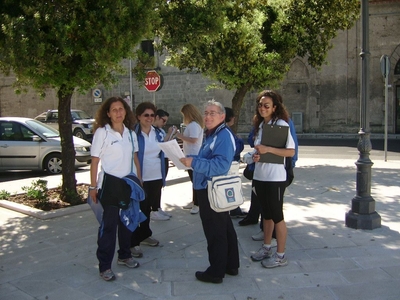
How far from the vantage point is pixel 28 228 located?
21.1ft

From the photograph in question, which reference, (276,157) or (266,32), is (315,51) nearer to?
(266,32)

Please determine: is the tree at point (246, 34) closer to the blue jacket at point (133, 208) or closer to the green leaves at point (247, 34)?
the green leaves at point (247, 34)

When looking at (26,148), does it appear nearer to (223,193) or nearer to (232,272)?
(232,272)

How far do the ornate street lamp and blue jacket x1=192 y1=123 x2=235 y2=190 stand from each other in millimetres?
2542

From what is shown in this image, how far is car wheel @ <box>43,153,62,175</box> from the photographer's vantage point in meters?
11.8

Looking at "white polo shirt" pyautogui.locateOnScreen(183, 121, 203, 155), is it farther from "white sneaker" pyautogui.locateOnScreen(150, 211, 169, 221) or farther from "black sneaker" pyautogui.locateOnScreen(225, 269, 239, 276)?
"black sneaker" pyautogui.locateOnScreen(225, 269, 239, 276)

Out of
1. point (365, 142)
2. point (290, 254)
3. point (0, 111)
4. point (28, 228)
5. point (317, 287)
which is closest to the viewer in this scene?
point (317, 287)

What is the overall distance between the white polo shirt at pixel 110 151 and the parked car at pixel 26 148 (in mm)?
7660

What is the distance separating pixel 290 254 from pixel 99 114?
2.62 meters

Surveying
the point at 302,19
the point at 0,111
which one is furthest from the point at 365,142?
the point at 0,111

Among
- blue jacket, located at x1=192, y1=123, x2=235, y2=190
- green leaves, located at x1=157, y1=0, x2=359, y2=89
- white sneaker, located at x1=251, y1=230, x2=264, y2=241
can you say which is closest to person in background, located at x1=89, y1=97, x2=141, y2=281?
blue jacket, located at x1=192, y1=123, x2=235, y2=190

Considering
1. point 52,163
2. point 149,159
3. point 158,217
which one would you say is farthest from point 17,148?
point 149,159

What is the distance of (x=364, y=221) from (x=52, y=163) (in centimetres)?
843

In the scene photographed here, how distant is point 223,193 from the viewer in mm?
4109
